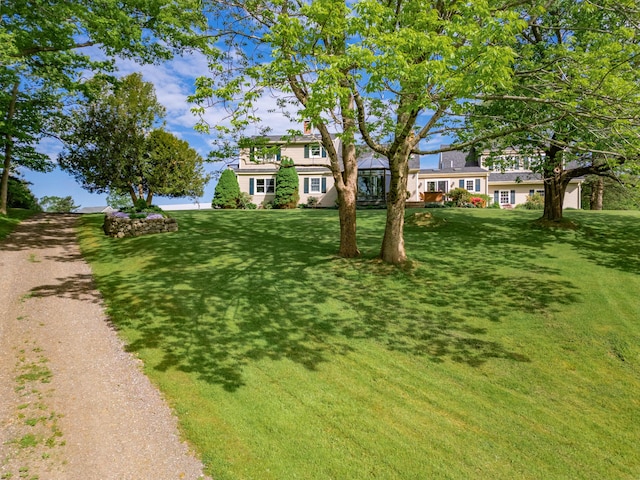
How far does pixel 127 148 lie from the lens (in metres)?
27.3

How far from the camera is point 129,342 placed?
26.6 ft

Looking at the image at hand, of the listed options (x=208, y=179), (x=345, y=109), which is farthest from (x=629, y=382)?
(x=208, y=179)

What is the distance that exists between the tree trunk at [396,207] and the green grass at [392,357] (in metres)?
0.60

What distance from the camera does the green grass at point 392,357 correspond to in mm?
5348

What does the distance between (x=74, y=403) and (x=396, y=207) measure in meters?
10.0

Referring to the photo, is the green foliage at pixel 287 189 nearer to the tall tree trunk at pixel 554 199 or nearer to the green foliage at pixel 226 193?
the green foliage at pixel 226 193

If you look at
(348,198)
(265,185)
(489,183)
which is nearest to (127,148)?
(265,185)

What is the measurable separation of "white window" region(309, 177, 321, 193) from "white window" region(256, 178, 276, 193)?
12.5 ft

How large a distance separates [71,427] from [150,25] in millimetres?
18712

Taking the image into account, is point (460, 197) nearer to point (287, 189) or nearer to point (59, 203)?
point (287, 189)

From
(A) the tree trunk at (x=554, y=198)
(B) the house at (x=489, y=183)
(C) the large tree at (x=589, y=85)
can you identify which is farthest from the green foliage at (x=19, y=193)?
(A) the tree trunk at (x=554, y=198)

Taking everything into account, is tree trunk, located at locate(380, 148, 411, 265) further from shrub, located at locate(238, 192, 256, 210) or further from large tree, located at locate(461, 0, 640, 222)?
shrub, located at locate(238, 192, 256, 210)

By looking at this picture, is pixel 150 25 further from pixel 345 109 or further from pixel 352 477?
pixel 352 477

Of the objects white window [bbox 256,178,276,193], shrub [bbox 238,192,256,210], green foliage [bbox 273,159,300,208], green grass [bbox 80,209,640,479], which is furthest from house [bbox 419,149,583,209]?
green grass [bbox 80,209,640,479]
